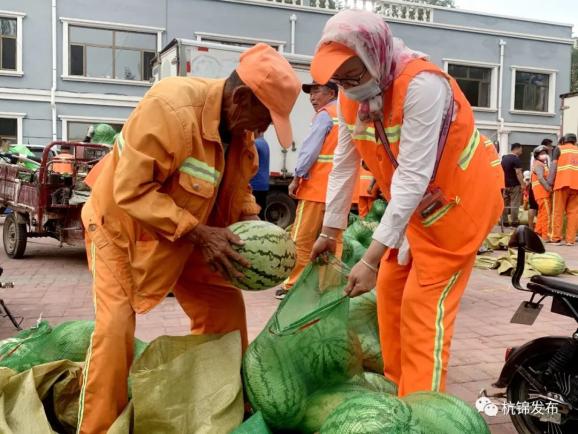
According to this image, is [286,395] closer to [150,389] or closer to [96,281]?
[150,389]

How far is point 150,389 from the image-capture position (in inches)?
93.1

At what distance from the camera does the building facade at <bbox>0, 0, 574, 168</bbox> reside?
1889 cm

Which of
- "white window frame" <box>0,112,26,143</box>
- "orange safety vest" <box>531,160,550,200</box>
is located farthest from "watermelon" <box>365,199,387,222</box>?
"white window frame" <box>0,112,26,143</box>

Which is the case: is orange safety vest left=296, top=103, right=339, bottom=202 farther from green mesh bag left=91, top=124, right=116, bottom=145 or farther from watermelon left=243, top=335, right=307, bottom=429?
green mesh bag left=91, top=124, right=116, bottom=145

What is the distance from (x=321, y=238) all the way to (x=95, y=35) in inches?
750

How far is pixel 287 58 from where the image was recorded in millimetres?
10703

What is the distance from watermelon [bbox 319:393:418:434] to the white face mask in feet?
3.78

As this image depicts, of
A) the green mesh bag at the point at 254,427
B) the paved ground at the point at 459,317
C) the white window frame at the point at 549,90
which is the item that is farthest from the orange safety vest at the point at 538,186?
the white window frame at the point at 549,90

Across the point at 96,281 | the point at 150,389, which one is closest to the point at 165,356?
the point at 150,389

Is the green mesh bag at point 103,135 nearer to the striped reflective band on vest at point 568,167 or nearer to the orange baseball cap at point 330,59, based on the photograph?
the orange baseball cap at point 330,59

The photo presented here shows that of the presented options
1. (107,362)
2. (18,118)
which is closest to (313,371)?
(107,362)

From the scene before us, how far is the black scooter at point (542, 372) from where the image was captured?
280 centimetres

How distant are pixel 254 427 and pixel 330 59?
1428 millimetres

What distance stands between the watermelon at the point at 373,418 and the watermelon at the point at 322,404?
1.27ft
